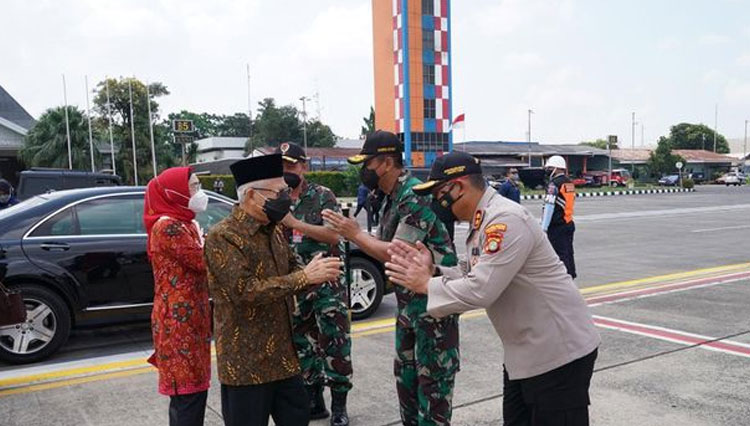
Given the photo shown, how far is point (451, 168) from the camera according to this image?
2.48 m

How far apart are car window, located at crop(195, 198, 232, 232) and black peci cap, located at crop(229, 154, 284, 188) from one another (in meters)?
3.46

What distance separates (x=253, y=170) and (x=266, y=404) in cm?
100

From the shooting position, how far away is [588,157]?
188ft

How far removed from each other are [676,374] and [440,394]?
2.52m

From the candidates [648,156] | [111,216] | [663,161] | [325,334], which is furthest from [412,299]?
[648,156]

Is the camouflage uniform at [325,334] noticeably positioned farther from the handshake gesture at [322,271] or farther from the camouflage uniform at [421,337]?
the handshake gesture at [322,271]

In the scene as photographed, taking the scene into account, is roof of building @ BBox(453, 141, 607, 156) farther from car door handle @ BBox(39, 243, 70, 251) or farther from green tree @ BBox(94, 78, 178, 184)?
car door handle @ BBox(39, 243, 70, 251)

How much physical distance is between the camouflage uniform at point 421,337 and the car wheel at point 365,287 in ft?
9.94

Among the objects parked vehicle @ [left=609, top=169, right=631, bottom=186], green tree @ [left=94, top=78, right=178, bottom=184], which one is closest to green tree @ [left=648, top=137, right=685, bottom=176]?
parked vehicle @ [left=609, top=169, right=631, bottom=186]

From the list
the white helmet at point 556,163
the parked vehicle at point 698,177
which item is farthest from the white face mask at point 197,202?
the parked vehicle at point 698,177

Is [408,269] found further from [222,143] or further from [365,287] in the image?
[222,143]

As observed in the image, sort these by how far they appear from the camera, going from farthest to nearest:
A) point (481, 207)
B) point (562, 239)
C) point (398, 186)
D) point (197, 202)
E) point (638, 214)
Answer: point (638, 214) < point (562, 239) < point (398, 186) < point (197, 202) < point (481, 207)

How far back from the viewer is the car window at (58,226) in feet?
17.2

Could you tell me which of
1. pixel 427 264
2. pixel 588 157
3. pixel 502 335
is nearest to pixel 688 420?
pixel 502 335
